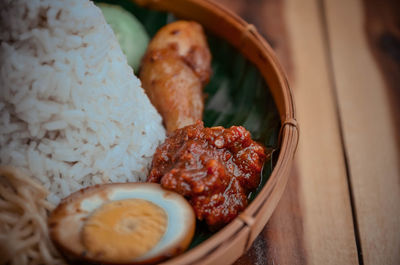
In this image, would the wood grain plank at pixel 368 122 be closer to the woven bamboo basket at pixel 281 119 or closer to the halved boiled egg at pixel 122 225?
the woven bamboo basket at pixel 281 119

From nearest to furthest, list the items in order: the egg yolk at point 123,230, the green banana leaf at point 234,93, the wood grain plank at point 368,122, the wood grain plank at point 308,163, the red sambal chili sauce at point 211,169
→ the egg yolk at point 123,230 < the red sambal chili sauce at point 211,169 < the wood grain plank at point 308,163 < the wood grain plank at point 368,122 < the green banana leaf at point 234,93

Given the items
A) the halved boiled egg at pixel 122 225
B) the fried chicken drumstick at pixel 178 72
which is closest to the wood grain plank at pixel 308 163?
the halved boiled egg at pixel 122 225

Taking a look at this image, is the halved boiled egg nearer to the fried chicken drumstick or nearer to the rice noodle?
the rice noodle

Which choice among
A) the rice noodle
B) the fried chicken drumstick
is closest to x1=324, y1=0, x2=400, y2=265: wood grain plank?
the fried chicken drumstick

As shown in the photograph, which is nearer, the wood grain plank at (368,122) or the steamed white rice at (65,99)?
the steamed white rice at (65,99)

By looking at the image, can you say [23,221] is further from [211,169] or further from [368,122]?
[368,122]

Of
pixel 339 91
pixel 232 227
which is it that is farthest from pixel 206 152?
pixel 339 91
